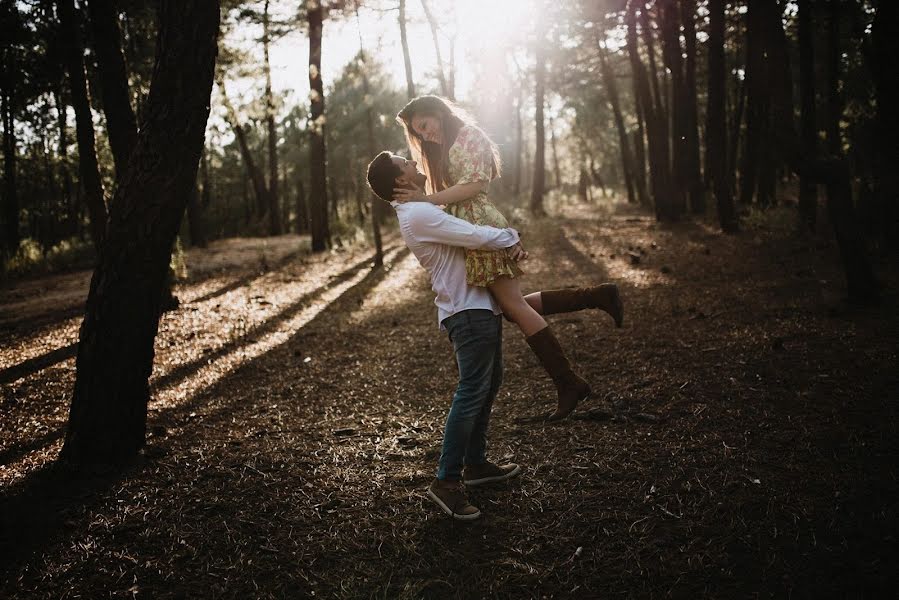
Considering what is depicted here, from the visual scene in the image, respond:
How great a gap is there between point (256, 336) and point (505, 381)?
13.9 ft

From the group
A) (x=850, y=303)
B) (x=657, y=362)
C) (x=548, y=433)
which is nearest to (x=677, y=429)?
(x=548, y=433)

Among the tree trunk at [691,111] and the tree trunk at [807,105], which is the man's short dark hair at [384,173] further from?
the tree trunk at [691,111]

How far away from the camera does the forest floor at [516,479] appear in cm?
292

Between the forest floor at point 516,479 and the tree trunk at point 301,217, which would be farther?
the tree trunk at point 301,217

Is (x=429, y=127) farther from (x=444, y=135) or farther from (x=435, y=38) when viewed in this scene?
(x=435, y=38)

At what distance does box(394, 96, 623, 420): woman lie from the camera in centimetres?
337

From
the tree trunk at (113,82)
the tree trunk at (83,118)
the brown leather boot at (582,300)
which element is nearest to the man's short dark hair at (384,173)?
→ the brown leather boot at (582,300)

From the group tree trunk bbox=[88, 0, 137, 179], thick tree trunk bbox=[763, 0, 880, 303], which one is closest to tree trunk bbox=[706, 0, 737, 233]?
thick tree trunk bbox=[763, 0, 880, 303]

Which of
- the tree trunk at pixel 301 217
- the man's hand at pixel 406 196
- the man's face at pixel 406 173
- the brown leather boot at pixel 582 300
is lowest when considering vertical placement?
the brown leather boot at pixel 582 300

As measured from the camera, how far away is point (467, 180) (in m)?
3.40

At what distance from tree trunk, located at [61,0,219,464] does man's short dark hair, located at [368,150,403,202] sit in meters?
1.74

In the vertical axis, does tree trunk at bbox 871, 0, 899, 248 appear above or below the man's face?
above

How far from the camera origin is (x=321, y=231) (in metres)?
18.3

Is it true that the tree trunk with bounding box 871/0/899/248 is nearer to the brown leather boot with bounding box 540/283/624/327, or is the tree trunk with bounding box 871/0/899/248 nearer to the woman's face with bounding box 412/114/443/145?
the brown leather boot with bounding box 540/283/624/327
